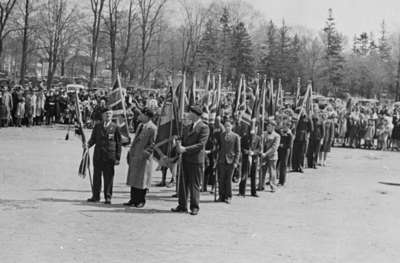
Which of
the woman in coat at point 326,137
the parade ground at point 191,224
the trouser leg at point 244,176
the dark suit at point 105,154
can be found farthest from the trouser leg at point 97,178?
the woman in coat at point 326,137

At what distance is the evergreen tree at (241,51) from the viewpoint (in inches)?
2591

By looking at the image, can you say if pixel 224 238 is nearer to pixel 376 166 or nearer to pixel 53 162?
pixel 53 162

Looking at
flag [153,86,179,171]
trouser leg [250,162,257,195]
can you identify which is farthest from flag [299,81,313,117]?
flag [153,86,179,171]

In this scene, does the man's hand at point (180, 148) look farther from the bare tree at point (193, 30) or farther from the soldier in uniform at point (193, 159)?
the bare tree at point (193, 30)

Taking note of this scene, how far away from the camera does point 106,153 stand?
453 inches

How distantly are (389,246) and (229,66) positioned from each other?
56.6 metres

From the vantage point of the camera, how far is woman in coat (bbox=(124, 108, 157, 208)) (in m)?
11.4

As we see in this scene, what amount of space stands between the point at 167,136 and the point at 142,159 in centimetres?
90

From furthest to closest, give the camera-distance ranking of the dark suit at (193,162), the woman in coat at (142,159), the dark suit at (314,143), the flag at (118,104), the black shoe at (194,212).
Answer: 1. the dark suit at (314,143)
2. the flag at (118,104)
3. the woman in coat at (142,159)
4. the dark suit at (193,162)
5. the black shoe at (194,212)

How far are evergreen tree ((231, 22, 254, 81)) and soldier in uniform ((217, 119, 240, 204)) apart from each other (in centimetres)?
5299

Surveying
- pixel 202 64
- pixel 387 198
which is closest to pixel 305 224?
pixel 387 198

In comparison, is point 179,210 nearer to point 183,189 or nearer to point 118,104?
point 183,189

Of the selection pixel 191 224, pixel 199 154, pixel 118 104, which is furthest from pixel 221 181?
pixel 118 104

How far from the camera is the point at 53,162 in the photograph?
17266 mm
